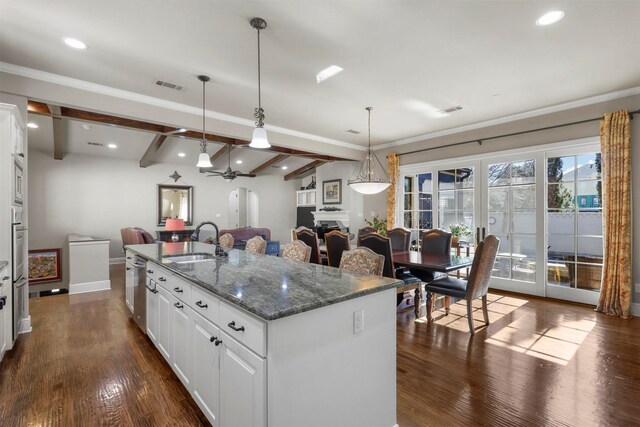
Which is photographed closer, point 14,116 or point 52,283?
point 14,116

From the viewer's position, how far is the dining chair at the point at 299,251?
9.59 feet

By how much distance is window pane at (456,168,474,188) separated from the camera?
5.33 m

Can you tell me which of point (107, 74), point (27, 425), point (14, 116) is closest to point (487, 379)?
point (27, 425)

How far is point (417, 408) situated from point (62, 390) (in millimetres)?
2478

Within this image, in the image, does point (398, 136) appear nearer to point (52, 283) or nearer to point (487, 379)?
point (487, 379)

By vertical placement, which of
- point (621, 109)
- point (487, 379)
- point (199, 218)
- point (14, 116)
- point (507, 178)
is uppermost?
point (621, 109)

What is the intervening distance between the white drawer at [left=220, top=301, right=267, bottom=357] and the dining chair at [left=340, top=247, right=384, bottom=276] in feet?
3.52

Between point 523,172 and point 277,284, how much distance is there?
469 cm

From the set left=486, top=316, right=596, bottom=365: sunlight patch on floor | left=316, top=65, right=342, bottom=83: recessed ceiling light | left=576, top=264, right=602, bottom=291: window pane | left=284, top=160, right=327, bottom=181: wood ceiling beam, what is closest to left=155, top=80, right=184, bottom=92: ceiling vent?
left=316, top=65, right=342, bottom=83: recessed ceiling light

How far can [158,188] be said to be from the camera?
8.65 meters

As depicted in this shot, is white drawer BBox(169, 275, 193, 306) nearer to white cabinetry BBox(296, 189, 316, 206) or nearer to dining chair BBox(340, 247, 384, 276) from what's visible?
dining chair BBox(340, 247, 384, 276)

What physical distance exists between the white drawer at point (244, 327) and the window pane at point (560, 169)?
4.99m

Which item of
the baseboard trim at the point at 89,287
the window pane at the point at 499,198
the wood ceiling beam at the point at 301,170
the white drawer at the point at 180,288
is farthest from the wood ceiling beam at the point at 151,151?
the window pane at the point at 499,198

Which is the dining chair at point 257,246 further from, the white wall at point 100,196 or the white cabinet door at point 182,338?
the white wall at point 100,196
